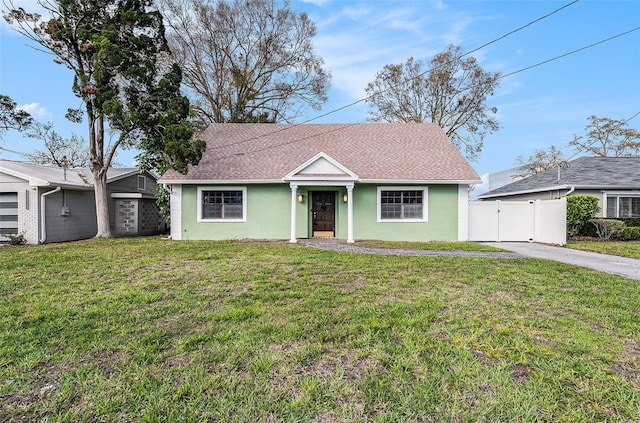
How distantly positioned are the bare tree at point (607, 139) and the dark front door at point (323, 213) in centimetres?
2671

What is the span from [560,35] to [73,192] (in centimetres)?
1897

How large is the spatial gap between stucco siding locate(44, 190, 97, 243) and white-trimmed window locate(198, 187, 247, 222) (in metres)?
5.76

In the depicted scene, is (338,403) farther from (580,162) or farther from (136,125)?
(580,162)

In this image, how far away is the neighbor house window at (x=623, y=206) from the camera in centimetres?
1411

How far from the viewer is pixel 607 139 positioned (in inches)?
1079

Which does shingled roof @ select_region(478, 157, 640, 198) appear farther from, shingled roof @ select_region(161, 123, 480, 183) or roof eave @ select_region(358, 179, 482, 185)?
shingled roof @ select_region(161, 123, 480, 183)

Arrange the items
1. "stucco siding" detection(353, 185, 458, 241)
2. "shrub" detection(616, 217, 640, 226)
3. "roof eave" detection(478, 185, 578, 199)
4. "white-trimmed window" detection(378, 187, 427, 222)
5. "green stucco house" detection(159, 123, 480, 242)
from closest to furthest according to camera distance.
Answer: "green stucco house" detection(159, 123, 480, 242)
"stucco siding" detection(353, 185, 458, 241)
"white-trimmed window" detection(378, 187, 427, 222)
"shrub" detection(616, 217, 640, 226)
"roof eave" detection(478, 185, 578, 199)

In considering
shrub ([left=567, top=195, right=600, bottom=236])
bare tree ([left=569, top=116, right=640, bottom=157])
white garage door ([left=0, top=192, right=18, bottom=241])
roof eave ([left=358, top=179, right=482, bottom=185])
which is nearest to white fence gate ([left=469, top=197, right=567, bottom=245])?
roof eave ([left=358, top=179, right=482, bottom=185])

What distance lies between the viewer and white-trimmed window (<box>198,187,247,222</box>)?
1257cm

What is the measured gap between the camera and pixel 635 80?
14258mm

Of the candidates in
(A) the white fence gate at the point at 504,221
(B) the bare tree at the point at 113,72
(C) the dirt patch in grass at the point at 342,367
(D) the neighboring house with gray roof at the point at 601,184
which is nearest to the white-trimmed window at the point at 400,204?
(A) the white fence gate at the point at 504,221

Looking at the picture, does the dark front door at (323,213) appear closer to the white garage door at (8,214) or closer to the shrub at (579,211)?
the shrub at (579,211)

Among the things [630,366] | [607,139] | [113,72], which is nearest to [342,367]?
[630,366]

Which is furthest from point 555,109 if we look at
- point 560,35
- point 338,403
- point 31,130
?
point 31,130
